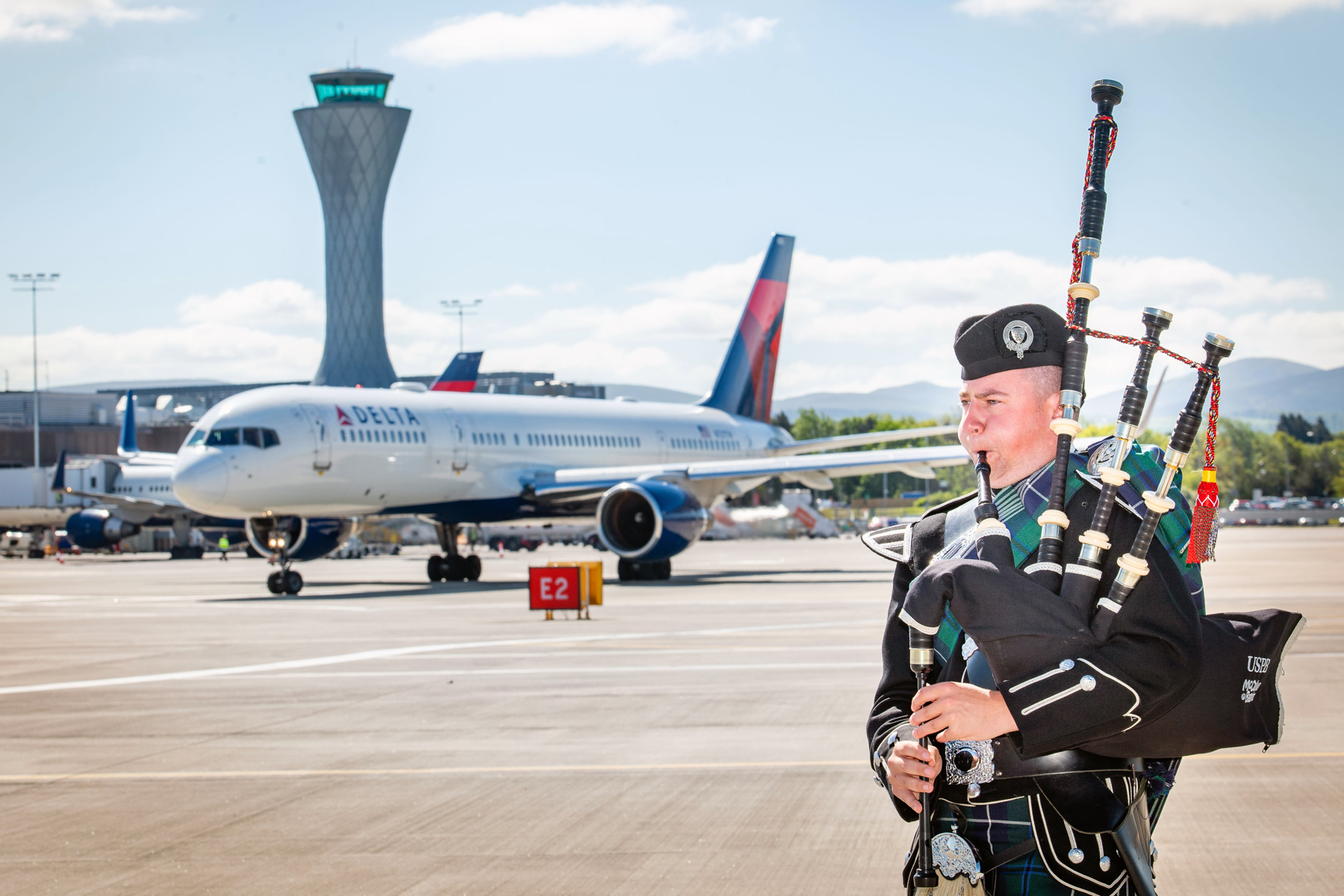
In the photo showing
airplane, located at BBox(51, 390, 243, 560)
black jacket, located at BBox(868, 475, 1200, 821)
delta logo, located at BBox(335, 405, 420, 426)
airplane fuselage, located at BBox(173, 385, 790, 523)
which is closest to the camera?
black jacket, located at BBox(868, 475, 1200, 821)

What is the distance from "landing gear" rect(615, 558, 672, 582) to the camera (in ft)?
90.4

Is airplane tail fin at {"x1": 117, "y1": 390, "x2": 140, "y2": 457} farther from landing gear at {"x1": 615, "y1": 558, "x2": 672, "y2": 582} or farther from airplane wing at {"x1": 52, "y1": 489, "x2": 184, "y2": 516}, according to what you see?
landing gear at {"x1": 615, "y1": 558, "x2": 672, "y2": 582}

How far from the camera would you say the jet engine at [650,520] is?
2625 centimetres

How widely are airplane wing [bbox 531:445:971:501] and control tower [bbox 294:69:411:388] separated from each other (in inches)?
4476

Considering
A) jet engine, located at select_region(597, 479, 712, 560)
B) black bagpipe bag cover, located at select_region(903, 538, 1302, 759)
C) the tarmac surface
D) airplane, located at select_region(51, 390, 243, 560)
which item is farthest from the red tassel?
airplane, located at select_region(51, 390, 243, 560)

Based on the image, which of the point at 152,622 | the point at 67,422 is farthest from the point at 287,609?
the point at 67,422

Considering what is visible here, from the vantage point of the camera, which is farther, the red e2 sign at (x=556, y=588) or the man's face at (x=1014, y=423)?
the red e2 sign at (x=556, y=588)

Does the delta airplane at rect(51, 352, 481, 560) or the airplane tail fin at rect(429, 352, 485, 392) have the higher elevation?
the airplane tail fin at rect(429, 352, 485, 392)

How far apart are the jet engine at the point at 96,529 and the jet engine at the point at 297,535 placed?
90.8 ft

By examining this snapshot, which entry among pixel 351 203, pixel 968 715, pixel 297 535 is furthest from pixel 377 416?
pixel 351 203

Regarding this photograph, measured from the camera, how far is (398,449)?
2669 cm

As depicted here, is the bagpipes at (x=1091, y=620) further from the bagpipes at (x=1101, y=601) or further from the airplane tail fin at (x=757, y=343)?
the airplane tail fin at (x=757, y=343)

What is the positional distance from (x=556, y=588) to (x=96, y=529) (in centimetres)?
3935

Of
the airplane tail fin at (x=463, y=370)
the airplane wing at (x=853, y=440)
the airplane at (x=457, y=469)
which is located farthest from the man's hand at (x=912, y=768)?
the airplane tail fin at (x=463, y=370)
